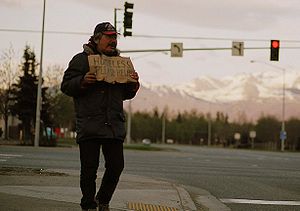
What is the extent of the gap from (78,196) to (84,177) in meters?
2.49

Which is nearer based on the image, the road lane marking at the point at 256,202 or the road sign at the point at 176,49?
the road lane marking at the point at 256,202

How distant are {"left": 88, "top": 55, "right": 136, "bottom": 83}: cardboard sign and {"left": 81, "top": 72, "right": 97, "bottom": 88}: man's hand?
0.20 ft

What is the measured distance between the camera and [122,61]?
5.70 meters

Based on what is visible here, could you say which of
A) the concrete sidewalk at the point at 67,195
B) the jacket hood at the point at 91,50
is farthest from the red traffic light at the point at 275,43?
the jacket hood at the point at 91,50

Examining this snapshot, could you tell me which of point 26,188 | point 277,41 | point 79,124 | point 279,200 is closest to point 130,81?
point 79,124

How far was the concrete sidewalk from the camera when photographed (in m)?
7.05

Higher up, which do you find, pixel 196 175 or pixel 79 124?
pixel 79 124

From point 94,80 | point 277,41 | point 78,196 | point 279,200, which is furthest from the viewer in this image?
point 277,41

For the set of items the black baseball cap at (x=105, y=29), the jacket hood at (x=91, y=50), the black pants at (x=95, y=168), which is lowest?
the black pants at (x=95, y=168)

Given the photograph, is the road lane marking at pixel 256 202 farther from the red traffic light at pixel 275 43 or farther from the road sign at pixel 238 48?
the road sign at pixel 238 48

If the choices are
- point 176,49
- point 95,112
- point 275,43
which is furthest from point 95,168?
point 176,49

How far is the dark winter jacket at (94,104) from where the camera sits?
555 centimetres

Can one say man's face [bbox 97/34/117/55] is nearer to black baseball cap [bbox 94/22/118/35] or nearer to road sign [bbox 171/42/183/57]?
black baseball cap [bbox 94/22/118/35]

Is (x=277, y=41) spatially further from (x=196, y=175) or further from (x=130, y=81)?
(x=130, y=81)
